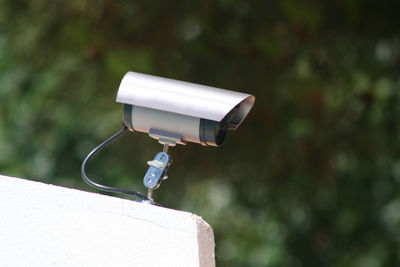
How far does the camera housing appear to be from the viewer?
105 cm

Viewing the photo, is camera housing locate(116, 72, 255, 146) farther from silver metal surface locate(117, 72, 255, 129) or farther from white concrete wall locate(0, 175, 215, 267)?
white concrete wall locate(0, 175, 215, 267)

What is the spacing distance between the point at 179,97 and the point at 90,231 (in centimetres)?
23

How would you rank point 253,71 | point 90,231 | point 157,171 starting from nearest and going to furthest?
point 90,231 < point 157,171 < point 253,71

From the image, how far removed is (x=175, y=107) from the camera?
1.05 m

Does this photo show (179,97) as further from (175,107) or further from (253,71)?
(253,71)

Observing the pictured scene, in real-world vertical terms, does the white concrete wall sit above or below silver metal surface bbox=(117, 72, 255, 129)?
below

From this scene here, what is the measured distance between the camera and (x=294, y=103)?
2.66 m

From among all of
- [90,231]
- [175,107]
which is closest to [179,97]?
[175,107]

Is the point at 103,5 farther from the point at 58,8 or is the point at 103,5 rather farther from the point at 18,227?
the point at 18,227

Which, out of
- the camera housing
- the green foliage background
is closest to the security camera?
the camera housing

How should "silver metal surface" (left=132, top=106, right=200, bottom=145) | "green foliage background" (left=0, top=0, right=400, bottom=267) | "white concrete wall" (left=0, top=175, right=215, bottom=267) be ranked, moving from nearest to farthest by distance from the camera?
"white concrete wall" (left=0, top=175, right=215, bottom=267) → "silver metal surface" (left=132, top=106, right=200, bottom=145) → "green foliage background" (left=0, top=0, right=400, bottom=267)

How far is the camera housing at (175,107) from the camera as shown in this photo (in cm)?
105

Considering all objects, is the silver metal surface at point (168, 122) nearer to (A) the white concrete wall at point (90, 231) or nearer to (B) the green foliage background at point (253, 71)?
(A) the white concrete wall at point (90, 231)

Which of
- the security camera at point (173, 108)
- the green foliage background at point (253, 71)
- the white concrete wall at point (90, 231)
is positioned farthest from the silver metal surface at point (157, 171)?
the green foliage background at point (253, 71)
